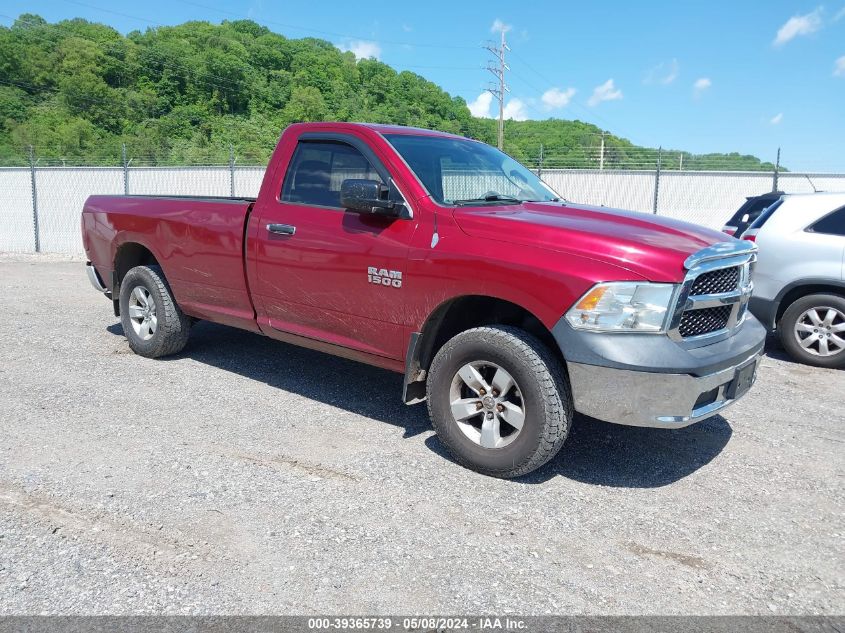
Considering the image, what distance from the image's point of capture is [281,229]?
4.76 meters

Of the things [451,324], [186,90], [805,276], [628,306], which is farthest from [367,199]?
[186,90]

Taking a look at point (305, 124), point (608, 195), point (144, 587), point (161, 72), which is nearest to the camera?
point (144, 587)

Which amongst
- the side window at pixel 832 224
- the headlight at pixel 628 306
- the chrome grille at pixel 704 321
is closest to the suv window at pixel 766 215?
the side window at pixel 832 224

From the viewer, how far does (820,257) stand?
21.6ft

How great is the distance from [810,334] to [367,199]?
197 inches

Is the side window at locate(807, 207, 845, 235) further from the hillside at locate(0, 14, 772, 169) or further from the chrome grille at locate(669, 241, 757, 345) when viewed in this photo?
the hillside at locate(0, 14, 772, 169)

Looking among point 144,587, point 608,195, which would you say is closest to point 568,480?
point 144,587

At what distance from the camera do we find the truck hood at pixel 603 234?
11.2 feet

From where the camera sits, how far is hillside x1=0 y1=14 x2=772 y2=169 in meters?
48.1

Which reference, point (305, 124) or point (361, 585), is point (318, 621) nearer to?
point (361, 585)

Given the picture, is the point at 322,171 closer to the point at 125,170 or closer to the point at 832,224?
the point at 832,224

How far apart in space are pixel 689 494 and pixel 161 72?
67.2 metres

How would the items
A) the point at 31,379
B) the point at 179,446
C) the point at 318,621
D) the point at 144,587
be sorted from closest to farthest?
the point at 318,621, the point at 144,587, the point at 179,446, the point at 31,379

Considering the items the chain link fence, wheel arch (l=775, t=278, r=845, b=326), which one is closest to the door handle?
wheel arch (l=775, t=278, r=845, b=326)
